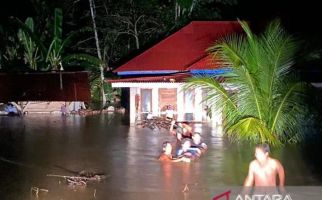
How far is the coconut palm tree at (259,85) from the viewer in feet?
44.8

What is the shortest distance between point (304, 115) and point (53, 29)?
13729mm

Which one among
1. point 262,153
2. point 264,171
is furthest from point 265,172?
point 262,153

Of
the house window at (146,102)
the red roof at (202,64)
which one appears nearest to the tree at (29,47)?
the house window at (146,102)

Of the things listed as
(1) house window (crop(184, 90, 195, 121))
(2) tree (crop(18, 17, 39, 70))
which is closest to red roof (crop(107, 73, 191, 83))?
(1) house window (crop(184, 90, 195, 121))

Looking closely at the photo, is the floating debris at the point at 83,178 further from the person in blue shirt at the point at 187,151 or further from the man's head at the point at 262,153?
the man's head at the point at 262,153

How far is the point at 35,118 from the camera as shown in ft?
73.8

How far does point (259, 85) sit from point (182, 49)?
7637 mm

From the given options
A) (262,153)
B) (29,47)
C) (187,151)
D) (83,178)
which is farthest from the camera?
(29,47)

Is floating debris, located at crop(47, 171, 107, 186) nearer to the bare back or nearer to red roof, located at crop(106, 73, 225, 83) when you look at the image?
the bare back

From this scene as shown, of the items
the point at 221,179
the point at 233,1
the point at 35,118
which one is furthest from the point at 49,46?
the point at 221,179

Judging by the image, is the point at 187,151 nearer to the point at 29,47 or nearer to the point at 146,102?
the point at 146,102

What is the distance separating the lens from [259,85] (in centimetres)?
1382

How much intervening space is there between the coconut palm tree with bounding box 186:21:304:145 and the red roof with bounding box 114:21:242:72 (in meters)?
6.07

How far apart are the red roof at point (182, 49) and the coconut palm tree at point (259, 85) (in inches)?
239
